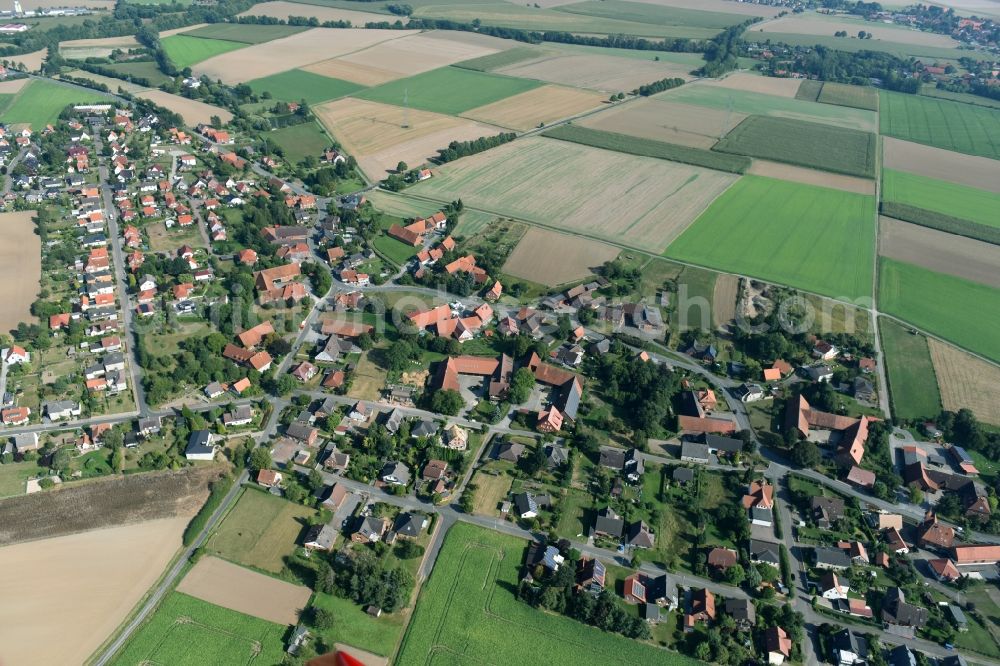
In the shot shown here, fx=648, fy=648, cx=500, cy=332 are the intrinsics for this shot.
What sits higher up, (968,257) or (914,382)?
(968,257)

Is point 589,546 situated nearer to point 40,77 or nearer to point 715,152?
point 715,152

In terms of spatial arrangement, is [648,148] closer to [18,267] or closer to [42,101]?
[18,267]

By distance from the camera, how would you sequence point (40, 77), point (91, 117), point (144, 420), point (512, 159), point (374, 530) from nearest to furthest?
point (374, 530)
point (144, 420)
point (512, 159)
point (91, 117)
point (40, 77)

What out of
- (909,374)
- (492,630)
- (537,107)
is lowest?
(492,630)

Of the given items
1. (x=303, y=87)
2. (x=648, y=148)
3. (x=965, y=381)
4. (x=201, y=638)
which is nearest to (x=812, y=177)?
(x=648, y=148)

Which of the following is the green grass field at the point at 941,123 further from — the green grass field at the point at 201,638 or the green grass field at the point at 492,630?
the green grass field at the point at 201,638

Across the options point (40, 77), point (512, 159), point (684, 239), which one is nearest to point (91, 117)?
point (40, 77)

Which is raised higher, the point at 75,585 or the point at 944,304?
the point at 944,304
